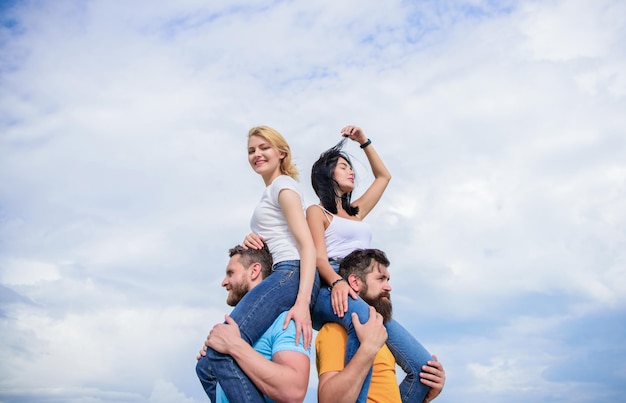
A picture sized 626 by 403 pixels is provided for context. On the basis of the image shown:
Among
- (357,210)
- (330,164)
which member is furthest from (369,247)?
(330,164)

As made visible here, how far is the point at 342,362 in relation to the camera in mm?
6559

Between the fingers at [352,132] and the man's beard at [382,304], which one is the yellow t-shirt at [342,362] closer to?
the man's beard at [382,304]

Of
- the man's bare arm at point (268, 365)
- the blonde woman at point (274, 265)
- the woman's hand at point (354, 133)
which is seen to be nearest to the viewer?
the man's bare arm at point (268, 365)

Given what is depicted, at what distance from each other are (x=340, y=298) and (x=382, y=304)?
0.69 meters

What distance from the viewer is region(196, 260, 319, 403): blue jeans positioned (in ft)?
19.2

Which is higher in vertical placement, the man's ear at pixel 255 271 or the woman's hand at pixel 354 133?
the woman's hand at pixel 354 133

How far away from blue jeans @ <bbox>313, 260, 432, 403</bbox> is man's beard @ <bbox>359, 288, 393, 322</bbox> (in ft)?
0.35

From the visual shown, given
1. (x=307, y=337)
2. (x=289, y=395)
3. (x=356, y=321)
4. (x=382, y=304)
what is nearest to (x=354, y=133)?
(x=382, y=304)

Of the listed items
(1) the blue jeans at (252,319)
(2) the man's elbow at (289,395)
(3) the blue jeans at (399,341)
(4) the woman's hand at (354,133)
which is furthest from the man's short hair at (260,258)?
(4) the woman's hand at (354,133)

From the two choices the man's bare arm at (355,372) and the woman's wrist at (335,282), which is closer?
the man's bare arm at (355,372)

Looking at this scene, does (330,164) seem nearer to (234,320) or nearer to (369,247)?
(369,247)

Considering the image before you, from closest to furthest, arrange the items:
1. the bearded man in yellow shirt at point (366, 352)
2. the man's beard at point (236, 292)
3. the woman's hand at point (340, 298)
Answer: the bearded man in yellow shirt at point (366, 352) < the woman's hand at point (340, 298) < the man's beard at point (236, 292)

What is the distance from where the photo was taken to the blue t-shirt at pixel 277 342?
6.06 metres

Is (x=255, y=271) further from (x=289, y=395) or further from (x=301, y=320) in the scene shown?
(x=289, y=395)
